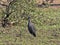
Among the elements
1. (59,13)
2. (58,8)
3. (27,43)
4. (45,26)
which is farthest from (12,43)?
(58,8)

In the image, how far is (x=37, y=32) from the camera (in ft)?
39.9

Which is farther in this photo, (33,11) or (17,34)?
(33,11)

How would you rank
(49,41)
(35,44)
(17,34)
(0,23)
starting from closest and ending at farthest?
(35,44) < (49,41) < (17,34) < (0,23)

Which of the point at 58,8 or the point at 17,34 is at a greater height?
the point at 17,34

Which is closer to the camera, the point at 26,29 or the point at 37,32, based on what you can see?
the point at 37,32

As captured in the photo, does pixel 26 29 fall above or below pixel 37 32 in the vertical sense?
below

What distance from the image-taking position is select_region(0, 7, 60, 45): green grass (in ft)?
35.2

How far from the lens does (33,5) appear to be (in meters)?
13.0

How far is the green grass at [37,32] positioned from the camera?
10719 mm

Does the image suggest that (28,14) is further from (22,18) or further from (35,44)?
(35,44)

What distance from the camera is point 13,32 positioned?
12.3 metres

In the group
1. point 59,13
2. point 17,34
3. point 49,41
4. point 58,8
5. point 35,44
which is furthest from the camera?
point 58,8

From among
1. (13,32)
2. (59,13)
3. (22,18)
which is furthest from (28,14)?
(59,13)

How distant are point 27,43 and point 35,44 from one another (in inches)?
10.4
